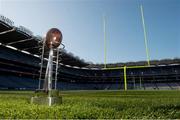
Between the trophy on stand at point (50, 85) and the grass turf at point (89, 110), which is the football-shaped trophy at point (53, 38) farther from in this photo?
the grass turf at point (89, 110)

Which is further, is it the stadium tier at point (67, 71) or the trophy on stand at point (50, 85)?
the stadium tier at point (67, 71)

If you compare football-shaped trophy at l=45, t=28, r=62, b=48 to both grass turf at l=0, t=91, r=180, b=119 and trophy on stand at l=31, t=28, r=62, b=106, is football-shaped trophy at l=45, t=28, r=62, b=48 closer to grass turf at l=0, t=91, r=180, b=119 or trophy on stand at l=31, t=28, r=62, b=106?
trophy on stand at l=31, t=28, r=62, b=106

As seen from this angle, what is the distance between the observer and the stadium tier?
57.6 m

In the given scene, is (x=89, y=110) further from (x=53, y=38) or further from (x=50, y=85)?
(x=53, y=38)

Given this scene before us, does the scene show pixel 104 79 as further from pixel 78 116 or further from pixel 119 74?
pixel 78 116

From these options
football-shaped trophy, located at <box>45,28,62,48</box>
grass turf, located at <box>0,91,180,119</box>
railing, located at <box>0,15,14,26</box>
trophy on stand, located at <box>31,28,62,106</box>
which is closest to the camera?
grass turf, located at <box>0,91,180,119</box>

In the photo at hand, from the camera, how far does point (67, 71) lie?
3531 inches

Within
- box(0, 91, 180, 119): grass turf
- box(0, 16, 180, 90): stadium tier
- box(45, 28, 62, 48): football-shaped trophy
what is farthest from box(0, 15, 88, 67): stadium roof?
box(0, 91, 180, 119): grass turf

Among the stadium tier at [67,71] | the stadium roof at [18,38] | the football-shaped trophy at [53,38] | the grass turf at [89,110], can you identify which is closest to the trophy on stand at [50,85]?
the football-shaped trophy at [53,38]

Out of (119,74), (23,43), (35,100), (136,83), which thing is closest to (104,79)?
(119,74)

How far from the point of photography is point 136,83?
304 ft

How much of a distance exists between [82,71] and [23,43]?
43.9 meters

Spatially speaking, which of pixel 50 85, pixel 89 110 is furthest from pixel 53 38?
pixel 89 110

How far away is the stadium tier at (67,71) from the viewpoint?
2267 inches
